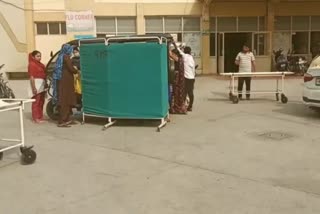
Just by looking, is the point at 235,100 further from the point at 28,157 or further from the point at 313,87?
the point at 28,157

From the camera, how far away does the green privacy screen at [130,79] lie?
33.6ft

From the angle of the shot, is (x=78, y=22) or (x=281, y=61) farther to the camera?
(x=281, y=61)

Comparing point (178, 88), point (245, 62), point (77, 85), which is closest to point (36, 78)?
point (77, 85)

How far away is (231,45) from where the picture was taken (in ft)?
96.2

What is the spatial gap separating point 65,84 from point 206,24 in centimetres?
1904

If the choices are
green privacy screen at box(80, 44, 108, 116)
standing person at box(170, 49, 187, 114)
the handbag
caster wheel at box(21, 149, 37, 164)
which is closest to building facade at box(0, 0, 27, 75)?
the handbag

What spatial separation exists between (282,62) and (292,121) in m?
16.9

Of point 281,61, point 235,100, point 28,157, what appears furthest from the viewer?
point 281,61

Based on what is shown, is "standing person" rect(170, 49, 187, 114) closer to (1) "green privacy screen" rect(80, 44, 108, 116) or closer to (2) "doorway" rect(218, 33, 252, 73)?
(1) "green privacy screen" rect(80, 44, 108, 116)

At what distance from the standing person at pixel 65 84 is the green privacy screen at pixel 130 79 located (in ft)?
1.60

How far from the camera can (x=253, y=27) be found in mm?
29141

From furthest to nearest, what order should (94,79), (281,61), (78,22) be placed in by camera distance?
1. (281,61)
2. (78,22)
3. (94,79)

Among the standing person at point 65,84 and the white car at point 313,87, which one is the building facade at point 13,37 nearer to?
the standing person at point 65,84

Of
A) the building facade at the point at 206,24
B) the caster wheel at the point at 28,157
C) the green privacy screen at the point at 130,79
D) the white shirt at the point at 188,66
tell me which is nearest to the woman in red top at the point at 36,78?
the green privacy screen at the point at 130,79
